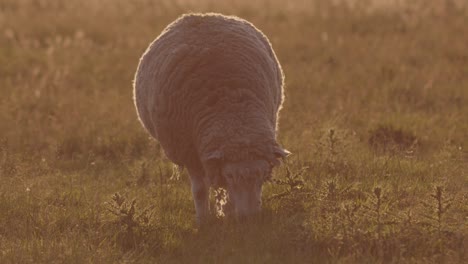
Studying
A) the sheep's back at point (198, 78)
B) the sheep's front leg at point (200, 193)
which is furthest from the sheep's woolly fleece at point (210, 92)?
the sheep's front leg at point (200, 193)

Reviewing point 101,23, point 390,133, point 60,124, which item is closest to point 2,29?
point 101,23

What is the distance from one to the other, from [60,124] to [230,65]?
4.17m

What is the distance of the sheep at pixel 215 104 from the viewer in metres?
6.38

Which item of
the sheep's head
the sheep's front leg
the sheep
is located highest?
the sheep

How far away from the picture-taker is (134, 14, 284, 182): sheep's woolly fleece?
6.46m

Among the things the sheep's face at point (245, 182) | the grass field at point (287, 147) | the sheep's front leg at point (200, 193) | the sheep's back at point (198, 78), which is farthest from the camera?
the sheep's front leg at point (200, 193)

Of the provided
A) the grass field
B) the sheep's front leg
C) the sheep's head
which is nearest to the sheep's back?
the sheep's front leg

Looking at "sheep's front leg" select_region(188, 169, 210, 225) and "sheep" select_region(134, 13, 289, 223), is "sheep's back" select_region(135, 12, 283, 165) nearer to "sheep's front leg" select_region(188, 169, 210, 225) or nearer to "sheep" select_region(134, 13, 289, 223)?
"sheep" select_region(134, 13, 289, 223)

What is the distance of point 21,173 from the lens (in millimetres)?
7898

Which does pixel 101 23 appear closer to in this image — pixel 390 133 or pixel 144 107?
pixel 390 133

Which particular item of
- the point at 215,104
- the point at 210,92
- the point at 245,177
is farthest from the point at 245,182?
the point at 210,92

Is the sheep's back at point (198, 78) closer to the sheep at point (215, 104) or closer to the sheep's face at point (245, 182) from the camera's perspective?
the sheep at point (215, 104)

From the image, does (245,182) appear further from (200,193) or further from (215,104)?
(200,193)

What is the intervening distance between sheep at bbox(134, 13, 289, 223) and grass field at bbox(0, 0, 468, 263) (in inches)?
17.1
